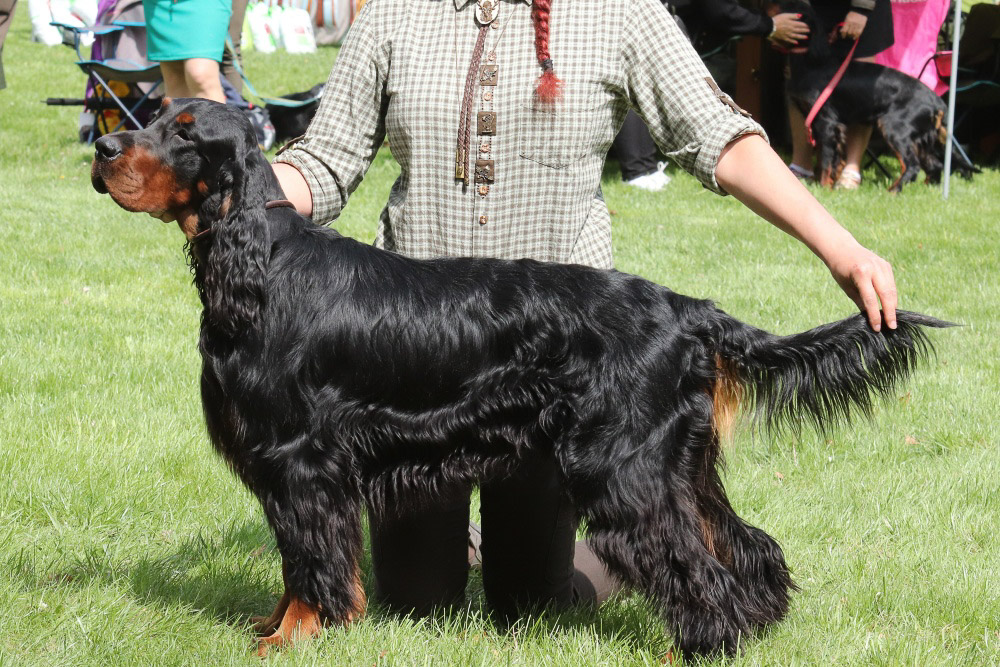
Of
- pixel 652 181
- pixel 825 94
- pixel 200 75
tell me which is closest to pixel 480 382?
pixel 200 75

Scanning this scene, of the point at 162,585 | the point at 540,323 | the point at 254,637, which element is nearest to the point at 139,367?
the point at 162,585

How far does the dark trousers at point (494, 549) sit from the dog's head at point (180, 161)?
3.69ft

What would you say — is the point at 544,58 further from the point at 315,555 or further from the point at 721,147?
the point at 315,555

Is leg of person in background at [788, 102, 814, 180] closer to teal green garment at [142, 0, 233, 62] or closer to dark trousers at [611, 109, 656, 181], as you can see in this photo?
dark trousers at [611, 109, 656, 181]

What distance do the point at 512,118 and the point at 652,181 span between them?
22.7 feet

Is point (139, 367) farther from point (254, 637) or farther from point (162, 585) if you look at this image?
point (254, 637)

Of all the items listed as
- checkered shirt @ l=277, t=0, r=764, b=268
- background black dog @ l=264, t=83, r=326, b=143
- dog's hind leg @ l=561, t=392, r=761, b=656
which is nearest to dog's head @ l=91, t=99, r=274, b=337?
checkered shirt @ l=277, t=0, r=764, b=268

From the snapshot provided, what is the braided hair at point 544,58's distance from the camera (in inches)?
110

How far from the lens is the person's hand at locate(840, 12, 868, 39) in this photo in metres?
9.61

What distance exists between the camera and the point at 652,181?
9.56m

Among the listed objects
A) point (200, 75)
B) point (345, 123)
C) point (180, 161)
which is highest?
point (180, 161)

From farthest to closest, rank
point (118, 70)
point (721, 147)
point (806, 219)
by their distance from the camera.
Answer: point (118, 70) → point (721, 147) → point (806, 219)

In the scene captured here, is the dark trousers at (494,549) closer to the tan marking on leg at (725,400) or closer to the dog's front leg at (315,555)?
the dog's front leg at (315,555)

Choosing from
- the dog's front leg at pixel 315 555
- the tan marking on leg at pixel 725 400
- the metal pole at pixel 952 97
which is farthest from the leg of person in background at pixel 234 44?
the tan marking on leg at pixel 725 400
